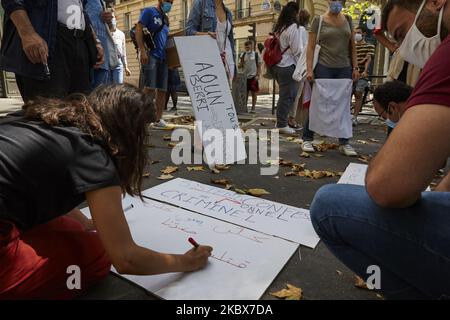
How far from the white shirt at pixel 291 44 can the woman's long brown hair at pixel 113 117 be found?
13.6 feet

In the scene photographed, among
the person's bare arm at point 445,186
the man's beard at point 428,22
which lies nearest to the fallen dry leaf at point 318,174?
the man's beard at point 428,22

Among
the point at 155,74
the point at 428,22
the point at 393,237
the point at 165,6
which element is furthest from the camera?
the point at 165,6

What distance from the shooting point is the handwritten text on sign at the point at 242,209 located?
6.53 feet

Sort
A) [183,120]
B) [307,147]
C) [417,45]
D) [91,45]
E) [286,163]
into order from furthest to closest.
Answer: [183,120] → [307,147] → [286,163] → [91,45] → [417,45]

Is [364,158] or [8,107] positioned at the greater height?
[8,107]

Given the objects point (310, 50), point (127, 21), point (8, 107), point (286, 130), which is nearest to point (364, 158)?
point (310, 50)

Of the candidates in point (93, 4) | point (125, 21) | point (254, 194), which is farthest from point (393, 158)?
point (125, 21)

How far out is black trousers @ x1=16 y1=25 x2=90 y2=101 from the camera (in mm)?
2118

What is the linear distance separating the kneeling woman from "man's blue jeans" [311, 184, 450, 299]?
0.63 metres

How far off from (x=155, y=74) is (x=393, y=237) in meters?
4.02

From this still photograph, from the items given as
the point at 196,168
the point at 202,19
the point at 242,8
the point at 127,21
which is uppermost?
the point at 127,21

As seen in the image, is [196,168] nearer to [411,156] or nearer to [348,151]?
[348,151]

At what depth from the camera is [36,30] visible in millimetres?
2082
